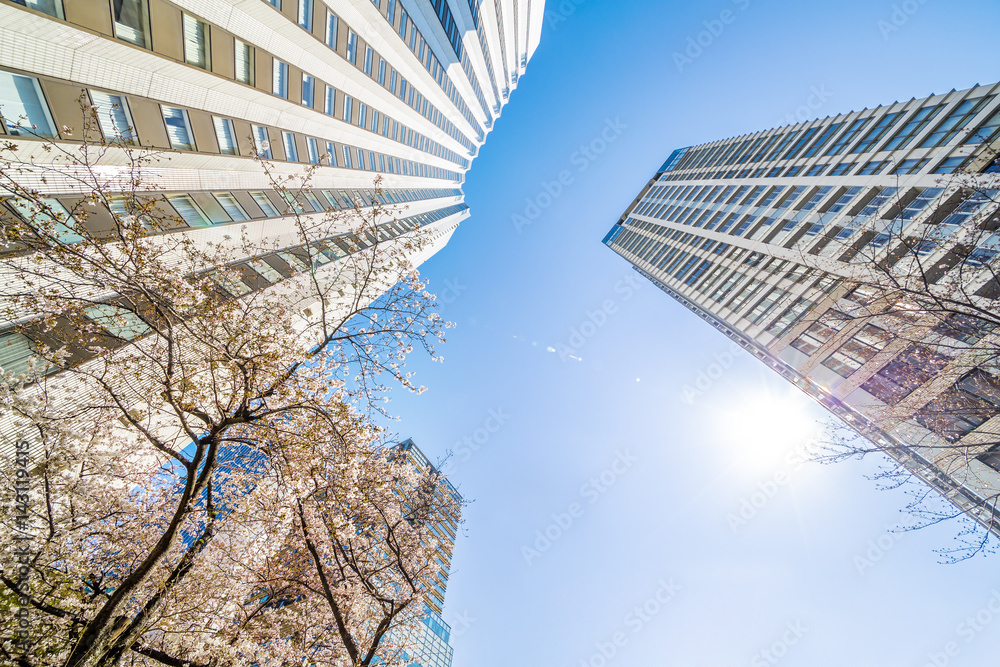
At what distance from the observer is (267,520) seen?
29.2 ft

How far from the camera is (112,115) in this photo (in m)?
11.6

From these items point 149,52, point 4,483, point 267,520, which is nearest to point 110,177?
point 149,52

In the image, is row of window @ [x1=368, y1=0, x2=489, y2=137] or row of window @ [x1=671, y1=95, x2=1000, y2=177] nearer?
row of window @ [x1=671, y1=95, x2=1000, y2=177]

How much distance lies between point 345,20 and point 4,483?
2570 centimetres

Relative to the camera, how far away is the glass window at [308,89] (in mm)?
19359

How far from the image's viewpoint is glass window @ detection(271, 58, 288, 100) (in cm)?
1723

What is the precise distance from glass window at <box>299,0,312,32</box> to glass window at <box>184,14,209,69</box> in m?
5.50

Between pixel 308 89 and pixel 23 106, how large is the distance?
43.2 ft

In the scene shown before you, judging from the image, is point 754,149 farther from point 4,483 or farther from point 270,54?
point 4,483

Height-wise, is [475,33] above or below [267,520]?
above

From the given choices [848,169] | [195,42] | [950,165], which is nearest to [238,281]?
[195,42]

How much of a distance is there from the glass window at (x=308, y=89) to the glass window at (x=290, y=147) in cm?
208

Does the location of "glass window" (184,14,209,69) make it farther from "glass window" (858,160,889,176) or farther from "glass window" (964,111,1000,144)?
"glass window" (858,160,889,176)

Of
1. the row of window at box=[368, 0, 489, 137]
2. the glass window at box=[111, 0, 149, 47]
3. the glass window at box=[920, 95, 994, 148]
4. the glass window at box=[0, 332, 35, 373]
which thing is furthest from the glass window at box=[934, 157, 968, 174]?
the glass window at box=[0, 332, 35, 373]
